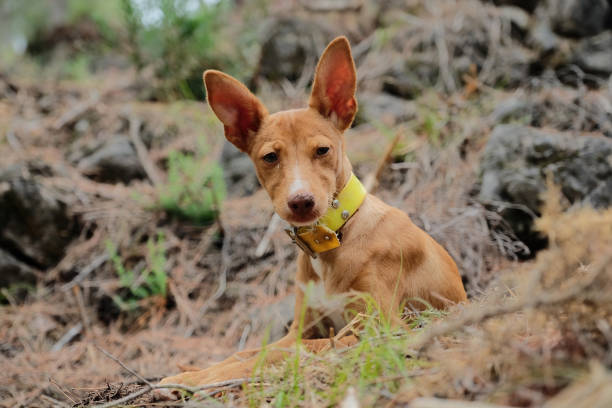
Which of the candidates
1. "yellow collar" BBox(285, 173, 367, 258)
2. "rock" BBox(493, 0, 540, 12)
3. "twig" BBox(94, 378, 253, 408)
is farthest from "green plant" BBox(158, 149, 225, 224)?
"rock" BBox(493, 0, 540, 12)

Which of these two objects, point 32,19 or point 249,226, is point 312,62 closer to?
point 249,226

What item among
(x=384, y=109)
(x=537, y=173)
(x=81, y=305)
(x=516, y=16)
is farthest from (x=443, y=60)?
(x=81, y=305)

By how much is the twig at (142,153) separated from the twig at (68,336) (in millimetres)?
1817

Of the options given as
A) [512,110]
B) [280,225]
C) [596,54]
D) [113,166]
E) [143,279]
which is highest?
[596,54]

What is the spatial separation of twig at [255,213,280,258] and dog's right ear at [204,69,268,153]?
173 centimetres

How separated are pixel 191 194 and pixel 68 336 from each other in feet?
5.41

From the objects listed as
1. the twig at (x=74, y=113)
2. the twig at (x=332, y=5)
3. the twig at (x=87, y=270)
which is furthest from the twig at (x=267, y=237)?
the twig at (x=332, y=5)

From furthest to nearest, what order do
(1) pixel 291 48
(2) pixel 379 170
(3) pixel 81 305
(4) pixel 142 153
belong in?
(1) pixel 291 48, (4) pixel 142 153, (2) pixel 379 170, (3) pixel 81 305

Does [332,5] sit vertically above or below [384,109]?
above

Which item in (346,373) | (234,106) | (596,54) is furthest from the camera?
(596,54)

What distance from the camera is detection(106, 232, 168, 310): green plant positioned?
3.81 meters

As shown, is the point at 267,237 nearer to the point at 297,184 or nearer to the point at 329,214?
the point at 329,214

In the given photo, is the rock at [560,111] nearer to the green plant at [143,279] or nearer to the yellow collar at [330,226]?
the yellow collar at [330,226]

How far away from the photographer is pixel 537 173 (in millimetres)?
3322
